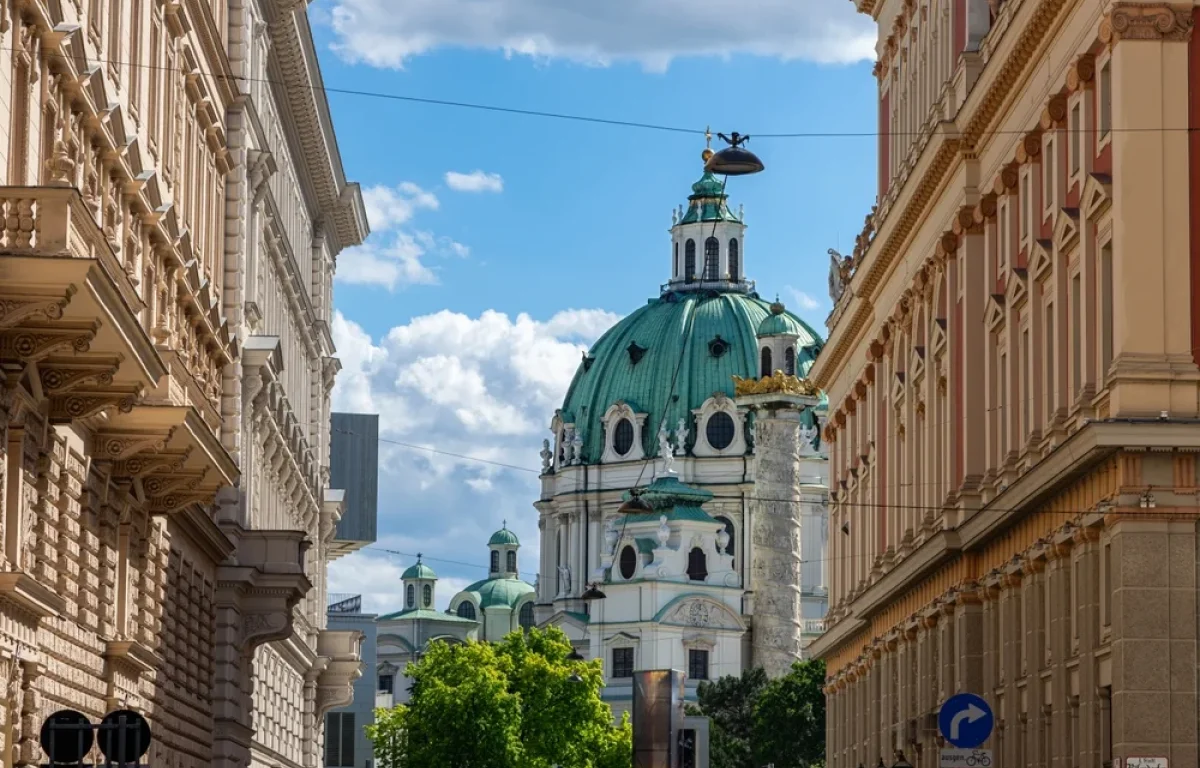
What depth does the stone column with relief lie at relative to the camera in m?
147

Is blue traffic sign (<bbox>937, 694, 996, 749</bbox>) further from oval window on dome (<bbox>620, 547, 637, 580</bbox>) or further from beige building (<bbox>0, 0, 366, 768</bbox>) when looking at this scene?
oval window on dome (<bbox>620, 547, 637, 580</bbox>)

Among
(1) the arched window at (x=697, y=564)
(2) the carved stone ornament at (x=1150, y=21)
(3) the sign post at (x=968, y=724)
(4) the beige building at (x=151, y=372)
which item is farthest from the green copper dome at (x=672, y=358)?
(3) the sign post at (x=968, y=724)

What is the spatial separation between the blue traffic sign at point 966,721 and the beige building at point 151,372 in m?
8.03

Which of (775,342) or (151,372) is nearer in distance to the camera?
(151,372)

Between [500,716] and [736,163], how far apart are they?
64.5m

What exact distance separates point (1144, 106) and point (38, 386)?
13.0m

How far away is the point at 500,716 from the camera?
101688 millimetres

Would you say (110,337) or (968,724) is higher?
(110,337)

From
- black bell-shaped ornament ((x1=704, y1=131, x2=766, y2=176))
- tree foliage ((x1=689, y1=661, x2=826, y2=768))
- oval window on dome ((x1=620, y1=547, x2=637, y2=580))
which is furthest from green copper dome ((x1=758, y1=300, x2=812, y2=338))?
black bell-shaped ornament ((x1=704, y1=131, x2=766, y2=176))

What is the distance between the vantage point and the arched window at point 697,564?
173375mm

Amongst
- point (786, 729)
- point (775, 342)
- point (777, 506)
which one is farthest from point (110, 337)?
point (775, 342)

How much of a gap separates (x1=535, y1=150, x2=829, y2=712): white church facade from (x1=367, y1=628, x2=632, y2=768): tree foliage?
124 ft

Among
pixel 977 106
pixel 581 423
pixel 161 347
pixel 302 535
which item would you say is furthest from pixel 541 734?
pixel 581 423

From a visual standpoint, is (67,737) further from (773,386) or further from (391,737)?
(773,386)
